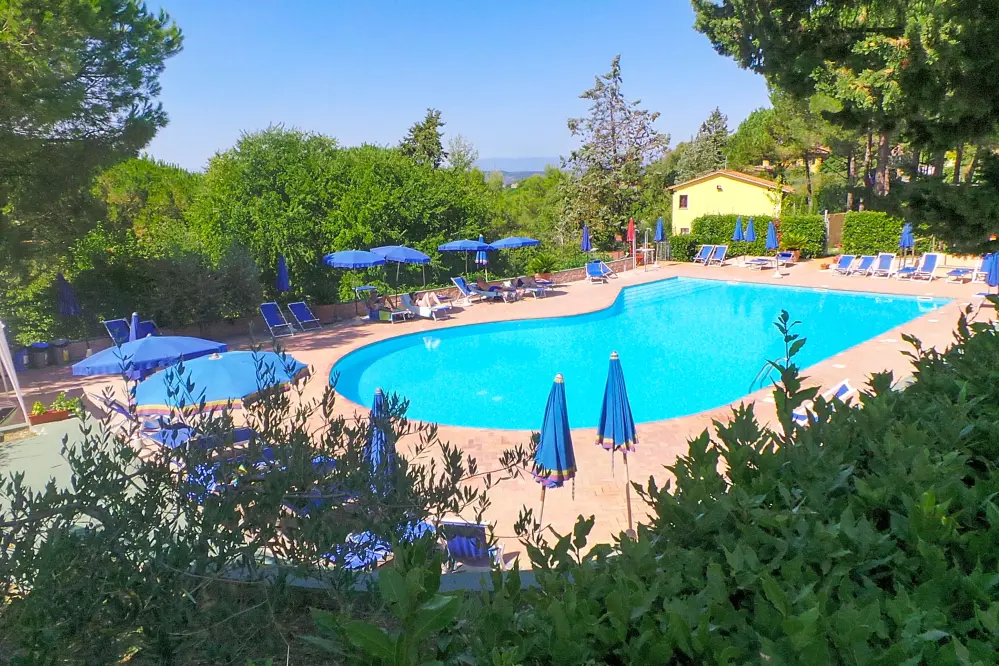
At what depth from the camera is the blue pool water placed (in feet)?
42.3

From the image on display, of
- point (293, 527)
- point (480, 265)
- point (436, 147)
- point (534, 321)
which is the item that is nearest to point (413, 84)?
point (436, 147)

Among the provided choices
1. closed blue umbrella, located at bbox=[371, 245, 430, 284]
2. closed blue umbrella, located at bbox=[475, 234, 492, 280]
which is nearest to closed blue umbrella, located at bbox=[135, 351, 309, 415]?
closed blue umbrella, located at bbox=[371, 245, 430, 284]

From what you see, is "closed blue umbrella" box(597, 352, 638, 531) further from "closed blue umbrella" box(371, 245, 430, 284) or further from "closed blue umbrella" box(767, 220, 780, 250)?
"closed blue umbrella" box(767, 220, 780, 250)

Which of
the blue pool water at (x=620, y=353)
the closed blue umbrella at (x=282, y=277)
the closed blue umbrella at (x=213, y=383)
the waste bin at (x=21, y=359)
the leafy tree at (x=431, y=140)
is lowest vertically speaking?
the blue pool water at (x=620, y=353)

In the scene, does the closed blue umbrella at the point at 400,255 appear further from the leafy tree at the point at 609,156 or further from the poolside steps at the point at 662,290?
the leafy tree at the point at 609,156

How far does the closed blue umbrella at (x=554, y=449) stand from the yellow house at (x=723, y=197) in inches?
1096

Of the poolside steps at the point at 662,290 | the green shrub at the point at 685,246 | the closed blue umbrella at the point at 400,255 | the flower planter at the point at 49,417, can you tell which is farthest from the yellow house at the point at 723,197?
the flower planter at the point at 49,417

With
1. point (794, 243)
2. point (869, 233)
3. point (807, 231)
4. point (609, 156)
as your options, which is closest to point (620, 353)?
point (794, 243)

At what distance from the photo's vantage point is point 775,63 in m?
7.67

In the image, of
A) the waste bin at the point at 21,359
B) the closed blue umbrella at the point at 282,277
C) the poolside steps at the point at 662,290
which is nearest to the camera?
the waste bin at the point at 21,359

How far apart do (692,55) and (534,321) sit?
1068 centimetres

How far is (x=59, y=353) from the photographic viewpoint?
14367 mm

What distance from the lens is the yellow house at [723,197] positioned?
32000 mm

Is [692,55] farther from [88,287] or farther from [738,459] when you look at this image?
[738,459]
